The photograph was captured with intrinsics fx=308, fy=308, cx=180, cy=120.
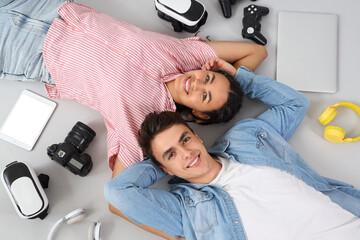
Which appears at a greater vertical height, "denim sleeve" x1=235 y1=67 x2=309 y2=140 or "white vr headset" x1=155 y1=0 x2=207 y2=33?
"white vr headset" x1=155 y1=0 x2=207 y2=33

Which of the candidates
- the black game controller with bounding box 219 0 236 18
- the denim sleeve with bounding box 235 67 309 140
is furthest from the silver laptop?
A: the black game controller with bounding box 219 0 236 18

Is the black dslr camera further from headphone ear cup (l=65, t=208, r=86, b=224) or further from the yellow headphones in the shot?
the yellow headphones

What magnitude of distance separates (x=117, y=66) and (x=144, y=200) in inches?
21.8

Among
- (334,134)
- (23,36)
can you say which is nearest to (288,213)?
(334,134)

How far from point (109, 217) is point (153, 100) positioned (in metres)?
0.55

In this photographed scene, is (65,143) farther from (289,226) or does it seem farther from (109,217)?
(289,226)

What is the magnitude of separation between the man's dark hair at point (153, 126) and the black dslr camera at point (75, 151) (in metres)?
0.29

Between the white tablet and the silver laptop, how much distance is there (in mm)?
1121

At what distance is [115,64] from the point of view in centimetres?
128

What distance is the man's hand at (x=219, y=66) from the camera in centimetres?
134

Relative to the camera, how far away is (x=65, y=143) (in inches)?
52.5

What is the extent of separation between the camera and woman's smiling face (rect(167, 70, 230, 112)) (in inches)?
47.6

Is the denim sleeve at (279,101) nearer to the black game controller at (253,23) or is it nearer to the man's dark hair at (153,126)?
the black game controller at (253,23)

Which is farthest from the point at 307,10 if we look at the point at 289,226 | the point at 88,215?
the point at 88,215
